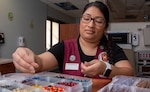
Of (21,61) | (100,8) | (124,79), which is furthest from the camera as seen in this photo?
(100,8)

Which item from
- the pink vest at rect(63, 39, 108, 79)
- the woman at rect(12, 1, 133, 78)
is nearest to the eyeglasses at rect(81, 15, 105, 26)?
the woman at rect(12, 1, 133, 78)

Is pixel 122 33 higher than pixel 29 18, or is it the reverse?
pixel 29 18

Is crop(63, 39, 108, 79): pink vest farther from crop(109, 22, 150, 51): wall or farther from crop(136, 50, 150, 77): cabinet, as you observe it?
crop(109, 22, 150, 51): wall

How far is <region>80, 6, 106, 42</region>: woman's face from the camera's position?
1.06 metres

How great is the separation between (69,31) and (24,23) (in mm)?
1704

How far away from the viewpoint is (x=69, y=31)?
3180mm

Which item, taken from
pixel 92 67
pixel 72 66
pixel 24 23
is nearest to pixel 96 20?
pixel 72 66

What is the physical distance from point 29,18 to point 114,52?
12.6ft

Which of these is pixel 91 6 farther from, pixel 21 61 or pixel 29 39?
pixel 29 39

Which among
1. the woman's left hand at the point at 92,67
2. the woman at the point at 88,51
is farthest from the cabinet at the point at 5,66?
the woman's left hand at the point at 92,67

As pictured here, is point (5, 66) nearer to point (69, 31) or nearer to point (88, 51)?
point (69, 31)

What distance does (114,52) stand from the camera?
1.14m

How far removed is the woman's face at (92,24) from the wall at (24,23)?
9.67 feet

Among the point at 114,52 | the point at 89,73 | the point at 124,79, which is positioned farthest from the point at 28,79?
the point at 114,52
